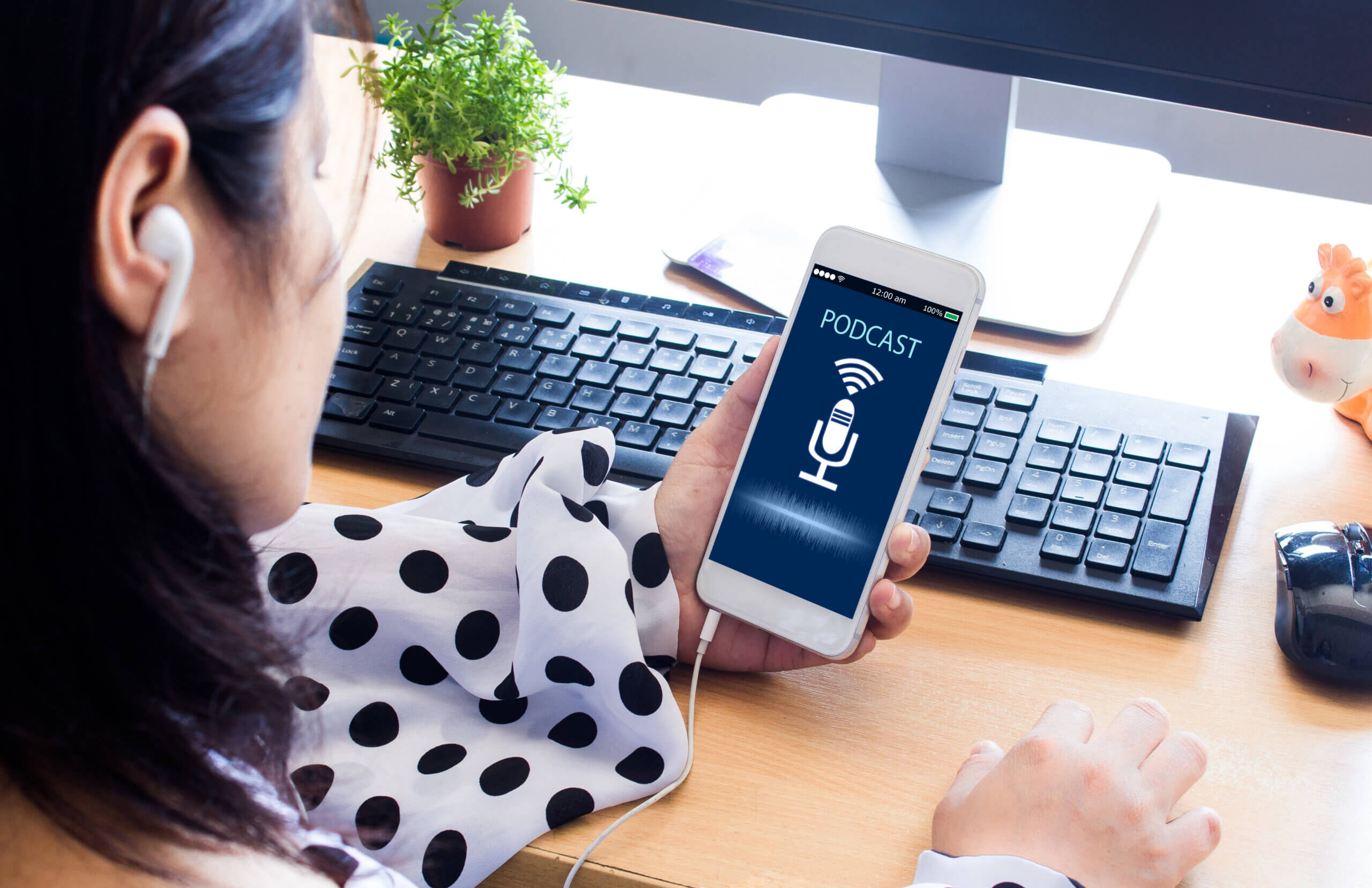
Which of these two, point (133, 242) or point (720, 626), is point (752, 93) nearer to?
point (720, 626)

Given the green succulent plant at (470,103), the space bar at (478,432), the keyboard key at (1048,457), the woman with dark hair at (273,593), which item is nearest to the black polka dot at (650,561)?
the woman with dark hair at (273,593)

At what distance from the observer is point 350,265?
2.52 feet

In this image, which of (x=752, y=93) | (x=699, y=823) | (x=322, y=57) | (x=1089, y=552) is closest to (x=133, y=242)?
(x=322, y=57)

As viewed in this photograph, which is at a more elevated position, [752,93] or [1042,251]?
[752,93]

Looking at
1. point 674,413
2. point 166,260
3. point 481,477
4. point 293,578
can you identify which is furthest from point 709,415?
point 166,260

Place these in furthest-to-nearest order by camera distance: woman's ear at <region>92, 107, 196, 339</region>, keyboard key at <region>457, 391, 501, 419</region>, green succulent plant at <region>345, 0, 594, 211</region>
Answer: green succulent plant at <region>345, 0, 594, 211</region>, keyboard key at <region>457, 391, 501, 419</region>, woman's ear at <region>92, 107, 196, 339</region>

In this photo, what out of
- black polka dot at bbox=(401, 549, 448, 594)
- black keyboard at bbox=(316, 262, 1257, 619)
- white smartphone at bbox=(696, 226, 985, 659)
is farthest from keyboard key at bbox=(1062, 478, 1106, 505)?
black polka dot at bbox=(401, 549, 448, 594)

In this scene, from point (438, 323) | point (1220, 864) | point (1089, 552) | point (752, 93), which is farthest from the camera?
point (752, 93)

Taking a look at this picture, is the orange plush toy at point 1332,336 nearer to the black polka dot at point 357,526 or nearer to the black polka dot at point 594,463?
the black polka dot at point 594,463

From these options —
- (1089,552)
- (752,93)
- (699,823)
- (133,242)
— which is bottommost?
(699,823)

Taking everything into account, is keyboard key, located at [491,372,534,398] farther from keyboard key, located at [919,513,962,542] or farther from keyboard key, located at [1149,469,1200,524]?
keyboard key, located at [1149,469,1200,524]

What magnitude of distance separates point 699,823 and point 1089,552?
24 centimetres

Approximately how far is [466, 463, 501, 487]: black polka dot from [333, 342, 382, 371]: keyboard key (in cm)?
12

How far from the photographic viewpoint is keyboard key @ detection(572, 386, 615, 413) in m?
0.62
